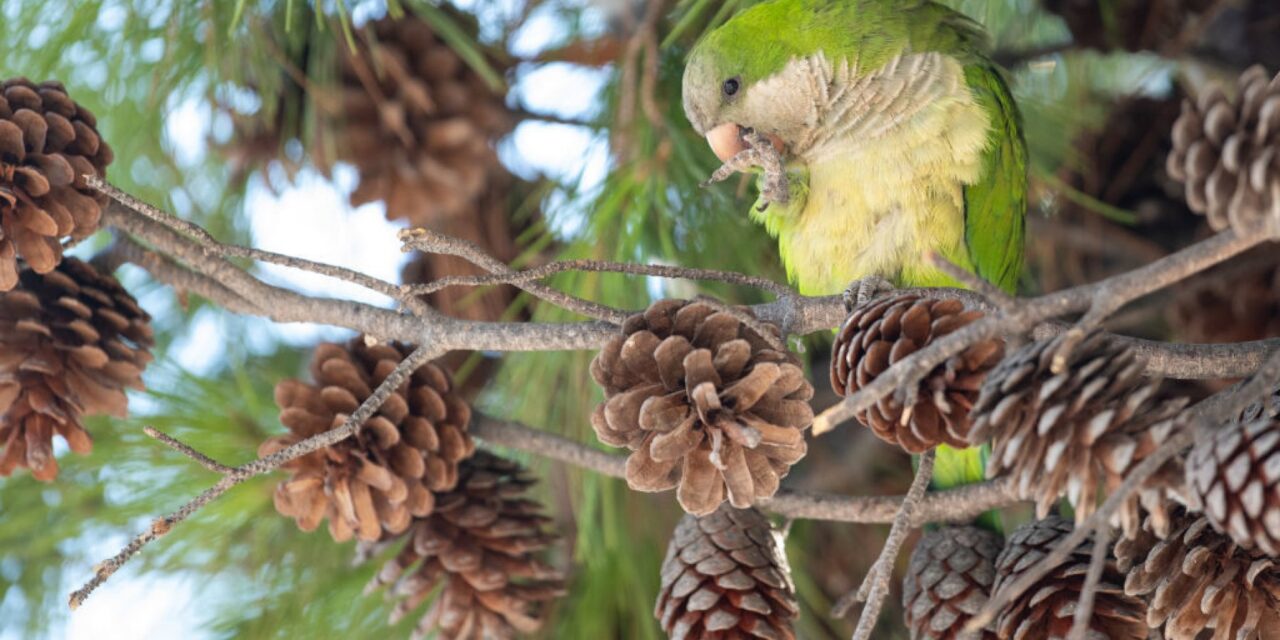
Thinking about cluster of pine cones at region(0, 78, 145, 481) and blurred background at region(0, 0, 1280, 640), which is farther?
blurred background at region(0, 0, 1280, 640)

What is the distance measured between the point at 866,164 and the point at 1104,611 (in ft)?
1.89

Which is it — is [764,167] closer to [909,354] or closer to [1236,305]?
[909,354]

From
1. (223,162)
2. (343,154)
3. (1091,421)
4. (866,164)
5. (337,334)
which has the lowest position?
(1091,421)

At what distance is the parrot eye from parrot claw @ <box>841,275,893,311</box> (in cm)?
38

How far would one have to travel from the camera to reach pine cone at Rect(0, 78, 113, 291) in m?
0.81

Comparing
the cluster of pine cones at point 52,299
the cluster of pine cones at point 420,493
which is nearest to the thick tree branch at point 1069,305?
the cluster of pine cones at point 420,493

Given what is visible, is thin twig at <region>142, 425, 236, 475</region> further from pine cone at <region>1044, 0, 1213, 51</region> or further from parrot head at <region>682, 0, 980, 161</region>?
pine cone at <region>1044, 0, 1213, 51</region>

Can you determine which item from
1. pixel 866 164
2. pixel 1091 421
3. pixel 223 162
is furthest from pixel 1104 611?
pixel 223 162

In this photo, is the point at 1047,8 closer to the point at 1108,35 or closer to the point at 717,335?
the point at 1108,35

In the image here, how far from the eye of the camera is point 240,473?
2.25ft

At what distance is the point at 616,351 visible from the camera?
729mm

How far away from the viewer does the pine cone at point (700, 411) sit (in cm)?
70

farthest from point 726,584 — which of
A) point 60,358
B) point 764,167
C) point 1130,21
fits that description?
point 1130,21

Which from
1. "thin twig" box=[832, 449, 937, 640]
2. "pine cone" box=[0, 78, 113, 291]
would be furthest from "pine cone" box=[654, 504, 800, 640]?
"pine cone" box=[0, 78, 113, 291]
